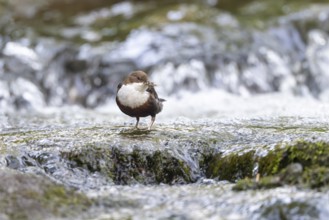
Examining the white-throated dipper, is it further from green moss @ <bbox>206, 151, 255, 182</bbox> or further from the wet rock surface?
green moss @ <bbox>206, 151, 255, 182</bbox>

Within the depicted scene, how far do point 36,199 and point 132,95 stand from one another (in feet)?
7.77

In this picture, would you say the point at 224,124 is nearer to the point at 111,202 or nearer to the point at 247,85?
the point at 111,202

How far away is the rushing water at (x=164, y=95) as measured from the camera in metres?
4.41

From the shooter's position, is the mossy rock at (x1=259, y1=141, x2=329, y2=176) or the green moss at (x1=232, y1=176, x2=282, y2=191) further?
the mossy rock at (x1=259, y1=141, x2=329, y2=176)

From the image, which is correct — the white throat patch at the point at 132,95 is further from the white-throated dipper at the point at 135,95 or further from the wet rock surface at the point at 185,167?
the wet rock surface at the point at 185,167

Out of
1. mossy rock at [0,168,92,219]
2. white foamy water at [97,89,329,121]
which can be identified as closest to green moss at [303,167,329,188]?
mossy rock at [0,168,92,219]

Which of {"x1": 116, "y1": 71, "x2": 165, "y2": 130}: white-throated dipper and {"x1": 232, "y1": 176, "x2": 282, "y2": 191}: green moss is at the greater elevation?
{"x1": 116, "y1": 71, "x2": 165, "y2": 130}: white-throated dipper

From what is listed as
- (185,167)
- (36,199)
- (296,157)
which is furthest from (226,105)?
(36,199)

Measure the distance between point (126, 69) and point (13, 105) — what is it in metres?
2.32

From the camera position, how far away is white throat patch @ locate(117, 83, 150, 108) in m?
6.03

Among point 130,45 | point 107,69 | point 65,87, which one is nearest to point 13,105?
point 65,87

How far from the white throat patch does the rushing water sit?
0.30 metres

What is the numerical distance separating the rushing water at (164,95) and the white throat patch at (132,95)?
297 millimetres

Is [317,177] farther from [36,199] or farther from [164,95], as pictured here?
[164,95]
